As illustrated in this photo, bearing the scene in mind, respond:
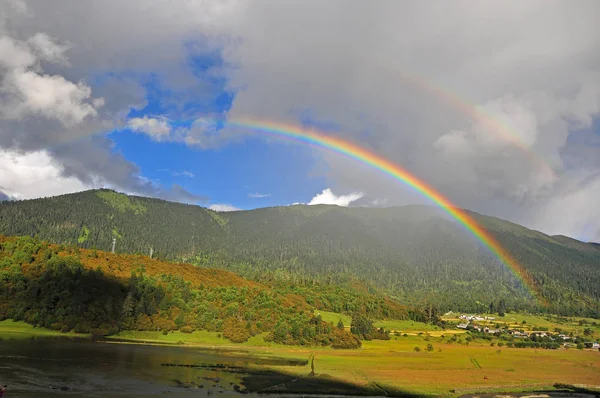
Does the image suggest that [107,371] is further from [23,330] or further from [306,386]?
[23,330]

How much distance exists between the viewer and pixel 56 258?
480 feet

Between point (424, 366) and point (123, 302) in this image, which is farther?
point (123, 302)

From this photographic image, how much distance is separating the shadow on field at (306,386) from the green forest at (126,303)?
185ft

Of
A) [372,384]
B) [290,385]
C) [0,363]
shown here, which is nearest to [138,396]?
[290,385]

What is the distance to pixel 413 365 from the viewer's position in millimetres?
100625

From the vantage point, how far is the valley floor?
79.4 meters

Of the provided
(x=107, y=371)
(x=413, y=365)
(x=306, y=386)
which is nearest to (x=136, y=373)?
(x=107, y=371)

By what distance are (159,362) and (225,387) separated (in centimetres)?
2547

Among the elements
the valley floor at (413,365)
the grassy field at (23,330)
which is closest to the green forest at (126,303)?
the grassy field at (23,330)

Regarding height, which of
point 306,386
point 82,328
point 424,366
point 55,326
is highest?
point 55,326

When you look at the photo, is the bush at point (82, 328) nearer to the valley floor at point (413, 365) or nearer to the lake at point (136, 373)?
the valley floor at point (413, 365)

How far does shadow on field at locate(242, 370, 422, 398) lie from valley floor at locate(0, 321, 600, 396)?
604 mm

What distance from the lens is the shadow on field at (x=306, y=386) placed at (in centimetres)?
6781

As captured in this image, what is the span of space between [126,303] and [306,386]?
84745 millimetres
